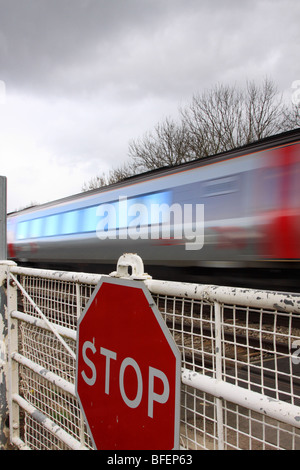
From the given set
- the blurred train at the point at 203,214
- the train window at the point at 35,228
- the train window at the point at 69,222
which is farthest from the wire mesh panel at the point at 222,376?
the train window at the point at 35,228

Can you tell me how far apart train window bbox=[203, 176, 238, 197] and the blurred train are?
2 centimetres

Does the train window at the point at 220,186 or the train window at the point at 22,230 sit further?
the train window at the point at 22,230

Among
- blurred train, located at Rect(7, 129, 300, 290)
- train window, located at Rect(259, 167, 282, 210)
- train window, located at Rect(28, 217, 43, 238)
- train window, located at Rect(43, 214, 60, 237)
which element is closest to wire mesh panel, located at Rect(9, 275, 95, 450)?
blurred train, located at Rect(7, 129, 300, 290)

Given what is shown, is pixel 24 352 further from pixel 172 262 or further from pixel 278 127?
pixel 278 127

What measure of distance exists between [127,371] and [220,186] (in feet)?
23.1

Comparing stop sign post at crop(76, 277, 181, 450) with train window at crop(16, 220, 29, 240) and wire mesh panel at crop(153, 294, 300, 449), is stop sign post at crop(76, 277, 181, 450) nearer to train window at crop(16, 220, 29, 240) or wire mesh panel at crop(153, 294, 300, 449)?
wire mesh panel at crop(153, 294, 300, 449)

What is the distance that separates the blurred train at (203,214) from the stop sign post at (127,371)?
18.5 feet

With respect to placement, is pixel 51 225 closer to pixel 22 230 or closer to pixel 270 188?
pixel 22 230

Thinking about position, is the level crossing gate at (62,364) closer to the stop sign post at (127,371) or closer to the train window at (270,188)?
the stop sign post at (127,371)

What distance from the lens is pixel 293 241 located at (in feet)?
22.5

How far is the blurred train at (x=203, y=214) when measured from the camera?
7.12 m

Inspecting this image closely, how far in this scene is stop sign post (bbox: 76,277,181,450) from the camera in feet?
4.90
